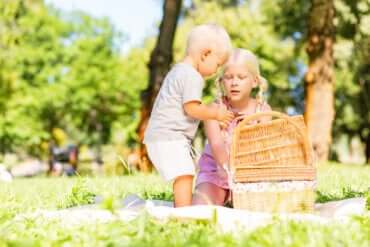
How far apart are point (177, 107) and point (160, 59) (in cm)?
952

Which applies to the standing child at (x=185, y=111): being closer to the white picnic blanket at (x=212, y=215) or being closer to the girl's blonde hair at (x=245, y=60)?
the girl's blonde hair at (x=245, y=60)

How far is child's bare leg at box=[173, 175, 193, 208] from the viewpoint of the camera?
18.0 feet

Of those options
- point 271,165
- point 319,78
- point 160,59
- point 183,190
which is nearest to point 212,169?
point 183,190

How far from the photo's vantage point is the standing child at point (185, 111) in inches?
215

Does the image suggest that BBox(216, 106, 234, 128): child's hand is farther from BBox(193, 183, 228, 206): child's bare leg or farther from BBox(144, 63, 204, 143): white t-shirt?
BBox(193, 183, 228, 206): child's bare leg

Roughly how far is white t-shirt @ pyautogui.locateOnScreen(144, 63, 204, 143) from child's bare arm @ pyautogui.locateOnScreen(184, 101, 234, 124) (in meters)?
0.05

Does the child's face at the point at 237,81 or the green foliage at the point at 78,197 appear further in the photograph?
the green foliage at the point at 78,197

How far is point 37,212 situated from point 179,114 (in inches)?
56.2

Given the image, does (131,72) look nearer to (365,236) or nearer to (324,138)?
(324,138)

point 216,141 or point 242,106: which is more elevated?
point 242,106

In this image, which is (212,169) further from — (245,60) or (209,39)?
(209,39)

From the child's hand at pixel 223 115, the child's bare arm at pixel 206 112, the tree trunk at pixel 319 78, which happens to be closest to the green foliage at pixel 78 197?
the child's bare arm at pixel 206 112

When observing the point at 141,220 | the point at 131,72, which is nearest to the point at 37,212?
the point at 141,220

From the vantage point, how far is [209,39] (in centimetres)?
562
